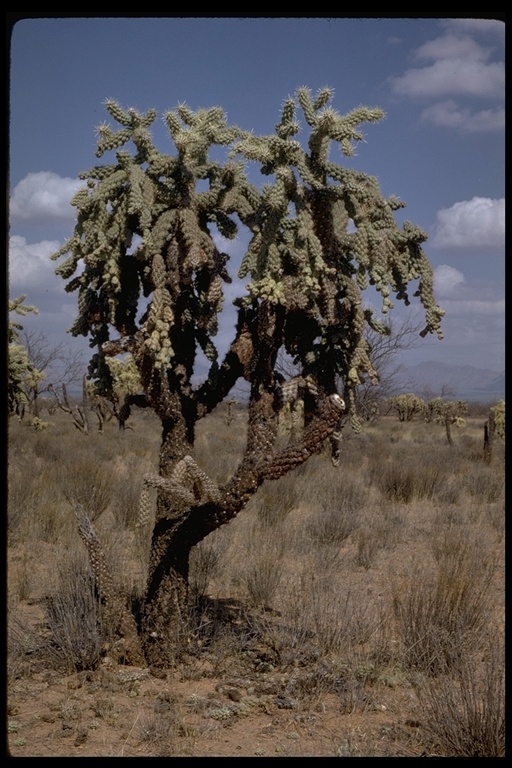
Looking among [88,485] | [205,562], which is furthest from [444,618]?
[88,485]

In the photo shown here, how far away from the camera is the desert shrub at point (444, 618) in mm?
5199

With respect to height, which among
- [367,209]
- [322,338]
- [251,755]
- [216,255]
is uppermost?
[367,209]

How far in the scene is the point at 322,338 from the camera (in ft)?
17.2

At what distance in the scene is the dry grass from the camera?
4.08 meters

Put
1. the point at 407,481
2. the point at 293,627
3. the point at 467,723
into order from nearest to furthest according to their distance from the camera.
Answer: the point at 467,723, the point at 293,627, the point at 407,481

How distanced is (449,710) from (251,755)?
3.59 feet

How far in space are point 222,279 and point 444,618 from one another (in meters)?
3.10

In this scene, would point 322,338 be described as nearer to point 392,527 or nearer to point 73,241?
point 73,241

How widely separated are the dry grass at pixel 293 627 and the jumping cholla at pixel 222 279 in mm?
620

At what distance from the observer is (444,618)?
568 centimetres

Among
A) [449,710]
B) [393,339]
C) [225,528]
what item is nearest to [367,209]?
[449,710]

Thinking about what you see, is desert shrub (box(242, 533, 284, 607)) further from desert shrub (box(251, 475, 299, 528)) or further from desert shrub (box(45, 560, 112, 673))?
desert shrub (box(251, 475, 299, 528))

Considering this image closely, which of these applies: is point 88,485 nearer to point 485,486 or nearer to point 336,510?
point 336,510

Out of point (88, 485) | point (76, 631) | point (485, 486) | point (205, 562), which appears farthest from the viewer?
point (485, 486)
